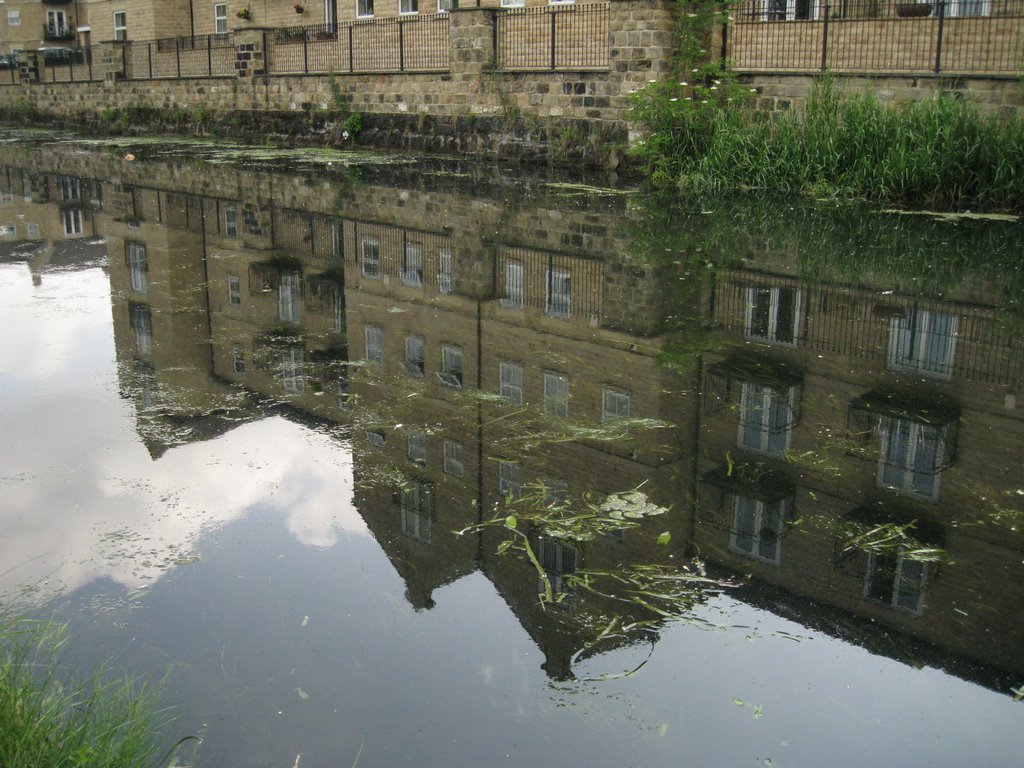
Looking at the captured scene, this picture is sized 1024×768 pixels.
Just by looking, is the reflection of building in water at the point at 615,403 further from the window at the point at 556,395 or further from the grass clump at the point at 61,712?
the grass clump at the point at 61,712

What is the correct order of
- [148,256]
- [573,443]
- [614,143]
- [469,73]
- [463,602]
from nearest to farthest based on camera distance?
[463,602]
[573,443]
[148,256]
[614,143]
[469,73]

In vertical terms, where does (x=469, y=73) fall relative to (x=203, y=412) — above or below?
above

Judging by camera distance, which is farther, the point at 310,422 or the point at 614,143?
the point at 614,143

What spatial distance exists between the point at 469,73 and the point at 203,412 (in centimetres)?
1766

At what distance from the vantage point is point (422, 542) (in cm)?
493

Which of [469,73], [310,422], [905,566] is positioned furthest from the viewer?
[469,73]

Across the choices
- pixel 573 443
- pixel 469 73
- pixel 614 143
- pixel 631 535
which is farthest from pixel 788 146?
pixel 631 535

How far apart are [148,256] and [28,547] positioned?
25.3ft

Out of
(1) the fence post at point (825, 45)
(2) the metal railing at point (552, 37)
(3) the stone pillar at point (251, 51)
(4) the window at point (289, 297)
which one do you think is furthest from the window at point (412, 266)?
(3) the stone pillar at point (251, 51)

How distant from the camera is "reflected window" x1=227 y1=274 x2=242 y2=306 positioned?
9.73m

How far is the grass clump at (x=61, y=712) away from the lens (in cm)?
294

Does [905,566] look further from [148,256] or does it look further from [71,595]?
[148,256]

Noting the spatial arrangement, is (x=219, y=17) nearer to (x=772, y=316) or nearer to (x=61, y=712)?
(x=772, y=316)

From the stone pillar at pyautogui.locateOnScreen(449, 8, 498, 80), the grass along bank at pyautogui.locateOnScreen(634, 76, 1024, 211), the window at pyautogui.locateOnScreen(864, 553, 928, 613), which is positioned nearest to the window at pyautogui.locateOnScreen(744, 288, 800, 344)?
the window at pyautogui.locateOnScreen(864, 553, 928, 613)
